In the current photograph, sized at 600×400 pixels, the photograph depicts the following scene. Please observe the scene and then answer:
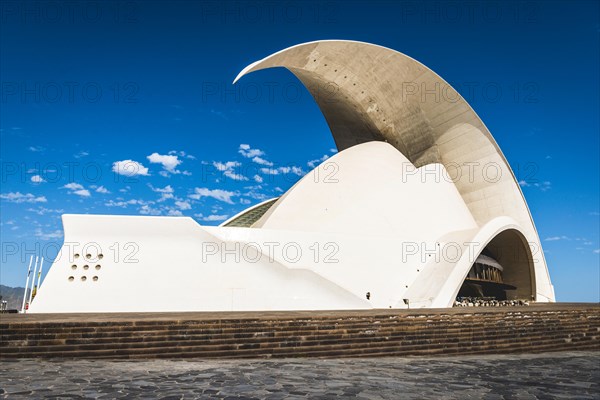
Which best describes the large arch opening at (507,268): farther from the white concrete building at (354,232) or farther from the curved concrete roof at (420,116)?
the curved concrete roof at (420,116)

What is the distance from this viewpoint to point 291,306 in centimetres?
1256

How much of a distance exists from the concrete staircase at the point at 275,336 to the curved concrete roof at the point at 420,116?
10.4 meters

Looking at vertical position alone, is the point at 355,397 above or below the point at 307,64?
below

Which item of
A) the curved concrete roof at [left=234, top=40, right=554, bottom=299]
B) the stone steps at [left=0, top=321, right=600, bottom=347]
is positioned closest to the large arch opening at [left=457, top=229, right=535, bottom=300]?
the curved concrete roof at [left=234, top=40, right=554, bottom=299]

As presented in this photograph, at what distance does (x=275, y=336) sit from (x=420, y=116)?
14.4 m

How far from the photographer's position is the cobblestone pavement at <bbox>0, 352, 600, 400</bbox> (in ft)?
15.3

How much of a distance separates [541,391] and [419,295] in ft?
30.4

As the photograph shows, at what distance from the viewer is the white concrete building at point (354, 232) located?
11703 mm

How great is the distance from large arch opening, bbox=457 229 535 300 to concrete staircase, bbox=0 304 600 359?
855 centimetres

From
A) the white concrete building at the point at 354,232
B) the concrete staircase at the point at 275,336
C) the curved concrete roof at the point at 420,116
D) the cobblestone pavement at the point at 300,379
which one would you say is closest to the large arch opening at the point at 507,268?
the white concrete building at the point at 354,232

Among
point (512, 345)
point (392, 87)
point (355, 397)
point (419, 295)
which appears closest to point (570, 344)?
point (512, 345)

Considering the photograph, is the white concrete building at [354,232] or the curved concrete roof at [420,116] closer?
the white concrete building at [354,232]

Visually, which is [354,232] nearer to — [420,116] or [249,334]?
[420,116]

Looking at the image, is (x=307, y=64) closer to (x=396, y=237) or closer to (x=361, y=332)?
(x=396, y=237)
